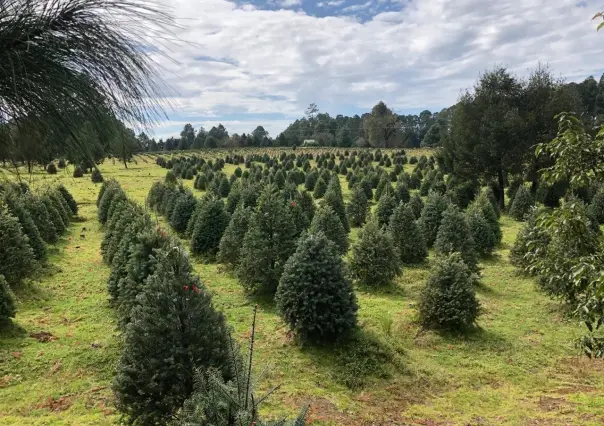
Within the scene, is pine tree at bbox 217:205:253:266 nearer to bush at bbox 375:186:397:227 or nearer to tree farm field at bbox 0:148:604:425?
tree farm field at bbox 0:148:604:425

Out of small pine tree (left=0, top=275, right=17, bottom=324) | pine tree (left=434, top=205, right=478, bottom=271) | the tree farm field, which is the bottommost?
A: the tree farm field

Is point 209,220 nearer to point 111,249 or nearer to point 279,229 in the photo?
point 111,249

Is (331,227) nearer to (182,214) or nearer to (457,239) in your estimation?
(457,239)

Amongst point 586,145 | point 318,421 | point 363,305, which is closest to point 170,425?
point 318,421

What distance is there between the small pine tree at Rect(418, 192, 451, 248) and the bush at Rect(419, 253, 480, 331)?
7.68 meters

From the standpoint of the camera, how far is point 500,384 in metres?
7.73

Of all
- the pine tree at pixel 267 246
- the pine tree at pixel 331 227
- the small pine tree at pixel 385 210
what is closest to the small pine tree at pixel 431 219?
the small pine tree at pixel 385 210

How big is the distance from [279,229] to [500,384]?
21.2 feet

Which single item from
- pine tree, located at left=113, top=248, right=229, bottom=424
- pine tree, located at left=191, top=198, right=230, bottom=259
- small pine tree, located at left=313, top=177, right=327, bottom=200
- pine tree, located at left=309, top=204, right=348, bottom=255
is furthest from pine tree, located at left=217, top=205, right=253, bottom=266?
small pine tree, located at left=313, top=177, right=327, bottom=200

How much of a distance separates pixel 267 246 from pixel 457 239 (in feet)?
20.3

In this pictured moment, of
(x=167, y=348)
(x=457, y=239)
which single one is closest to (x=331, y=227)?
(x=457, y=239)

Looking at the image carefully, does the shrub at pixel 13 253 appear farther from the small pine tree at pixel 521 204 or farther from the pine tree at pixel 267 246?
the small pine tree at pixel 521 204

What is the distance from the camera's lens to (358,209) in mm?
23016

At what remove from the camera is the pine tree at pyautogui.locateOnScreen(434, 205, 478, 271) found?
1356cm
